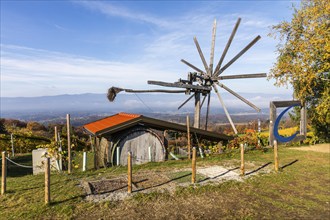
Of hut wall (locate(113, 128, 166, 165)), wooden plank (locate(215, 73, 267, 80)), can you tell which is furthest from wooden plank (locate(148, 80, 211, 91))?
hut wall (locate(113, 128, 166, 165))

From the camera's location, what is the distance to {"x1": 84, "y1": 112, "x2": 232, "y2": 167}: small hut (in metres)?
14.2

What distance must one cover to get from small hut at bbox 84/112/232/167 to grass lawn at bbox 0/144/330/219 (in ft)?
7.03

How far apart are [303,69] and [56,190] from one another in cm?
1661

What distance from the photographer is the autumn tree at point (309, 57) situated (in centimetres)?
1666

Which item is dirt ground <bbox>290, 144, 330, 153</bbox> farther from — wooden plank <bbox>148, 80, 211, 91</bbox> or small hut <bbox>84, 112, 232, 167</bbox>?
small hut <bbox>84, 112, 232, 167</bbox>

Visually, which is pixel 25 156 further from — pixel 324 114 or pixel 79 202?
pixel 324 114

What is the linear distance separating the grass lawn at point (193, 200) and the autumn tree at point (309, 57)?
25.6 feet

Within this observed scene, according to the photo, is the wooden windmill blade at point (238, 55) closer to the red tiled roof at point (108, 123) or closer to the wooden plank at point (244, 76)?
the wooden plank at point (244, 76)

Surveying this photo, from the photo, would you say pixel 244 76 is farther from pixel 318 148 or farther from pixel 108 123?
pixel 108 123

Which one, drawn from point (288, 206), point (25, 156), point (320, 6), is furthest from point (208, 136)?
point (25, 156)

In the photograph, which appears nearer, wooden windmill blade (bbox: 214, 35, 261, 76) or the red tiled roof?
the red tiled roof

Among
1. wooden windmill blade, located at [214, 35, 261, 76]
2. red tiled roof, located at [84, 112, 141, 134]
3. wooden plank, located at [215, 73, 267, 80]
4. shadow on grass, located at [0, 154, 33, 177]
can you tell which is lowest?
shadow on grass, located at [0, 154, 33, 177]

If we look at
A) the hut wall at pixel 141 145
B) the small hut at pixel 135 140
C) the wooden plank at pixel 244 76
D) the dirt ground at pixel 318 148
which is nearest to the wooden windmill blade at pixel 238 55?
the wooden plank at pixel 244 76

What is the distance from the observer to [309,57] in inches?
671
